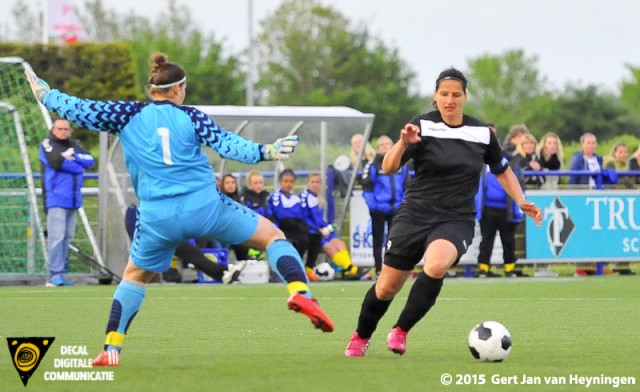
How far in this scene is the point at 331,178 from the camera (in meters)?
21.5

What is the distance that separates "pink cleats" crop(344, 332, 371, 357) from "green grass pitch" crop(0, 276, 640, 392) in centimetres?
7

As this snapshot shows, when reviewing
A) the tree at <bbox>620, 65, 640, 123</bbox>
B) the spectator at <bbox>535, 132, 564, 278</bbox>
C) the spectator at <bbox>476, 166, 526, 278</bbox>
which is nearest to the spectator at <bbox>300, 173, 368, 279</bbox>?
the spectator at <bbox>476, 166, 526, 278</bbox>

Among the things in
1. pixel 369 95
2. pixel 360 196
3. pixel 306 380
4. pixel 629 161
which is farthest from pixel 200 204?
pixel 369 95

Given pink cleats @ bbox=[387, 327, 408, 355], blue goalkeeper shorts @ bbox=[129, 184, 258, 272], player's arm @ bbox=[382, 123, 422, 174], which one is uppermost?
player's arm @ bbox=[382, 123, 422, 174]

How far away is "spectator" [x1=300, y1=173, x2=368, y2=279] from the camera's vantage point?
2044cm

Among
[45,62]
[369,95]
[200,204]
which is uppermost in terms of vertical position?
[200,204]

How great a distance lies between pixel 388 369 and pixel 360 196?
1331 cm

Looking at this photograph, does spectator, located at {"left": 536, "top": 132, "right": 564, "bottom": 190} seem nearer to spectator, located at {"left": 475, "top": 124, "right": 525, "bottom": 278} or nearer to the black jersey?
spectator, located at {"left": 475, "top": 124, "right": 525, "bottom": 278}

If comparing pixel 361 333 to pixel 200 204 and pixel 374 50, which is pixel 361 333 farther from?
pixel 374 50

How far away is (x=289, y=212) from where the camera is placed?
2025 cm

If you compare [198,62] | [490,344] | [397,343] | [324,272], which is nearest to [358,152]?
[324,272]

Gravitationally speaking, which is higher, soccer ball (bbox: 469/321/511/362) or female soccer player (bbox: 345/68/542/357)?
female soccer player (bbox: 345/68/542/357)

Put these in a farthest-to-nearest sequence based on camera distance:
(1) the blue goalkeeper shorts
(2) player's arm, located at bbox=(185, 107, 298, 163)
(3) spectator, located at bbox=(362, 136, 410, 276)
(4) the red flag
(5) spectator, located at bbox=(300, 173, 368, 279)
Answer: (4) the red flag, (5) spectator, located at bbox=(300, 173, 368, 279), (3) spectator, located at bbox=(362, 136, 410, 276), (1) the blue goalkeeper shorts, (2) player's arm, located at bbox=(185, 107, 298, 163)

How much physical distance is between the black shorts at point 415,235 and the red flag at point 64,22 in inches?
1455
